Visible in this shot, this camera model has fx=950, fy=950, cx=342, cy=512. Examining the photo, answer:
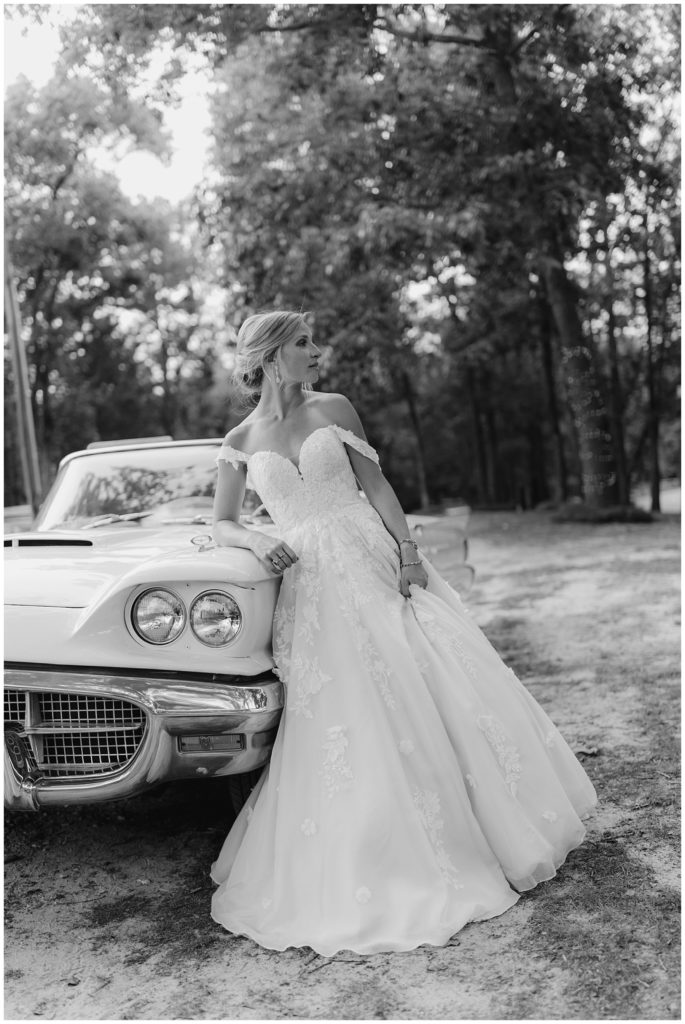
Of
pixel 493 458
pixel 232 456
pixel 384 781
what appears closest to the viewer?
pixel 384 781

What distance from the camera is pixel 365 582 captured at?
3.26 m

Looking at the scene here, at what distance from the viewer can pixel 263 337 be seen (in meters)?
3.50

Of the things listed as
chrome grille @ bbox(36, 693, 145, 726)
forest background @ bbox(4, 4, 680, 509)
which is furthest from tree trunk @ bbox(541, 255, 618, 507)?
chrome grille @ bbox(36, 693, 145, 726)

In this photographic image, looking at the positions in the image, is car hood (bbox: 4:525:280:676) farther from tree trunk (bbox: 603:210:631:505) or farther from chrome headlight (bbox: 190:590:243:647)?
tree trunk (bbox: 603:210:631:505)

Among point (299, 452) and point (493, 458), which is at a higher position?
point (299, 452)

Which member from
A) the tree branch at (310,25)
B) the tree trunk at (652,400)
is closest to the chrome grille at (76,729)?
the tree branch at (310,25)

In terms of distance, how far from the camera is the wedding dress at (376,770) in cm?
276

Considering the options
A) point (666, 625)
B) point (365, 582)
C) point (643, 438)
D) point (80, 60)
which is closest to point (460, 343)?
point (643, 438)

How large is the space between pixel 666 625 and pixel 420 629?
176 inches

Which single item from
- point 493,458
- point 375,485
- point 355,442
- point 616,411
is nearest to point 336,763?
point 375,485

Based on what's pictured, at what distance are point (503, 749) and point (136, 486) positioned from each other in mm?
2269

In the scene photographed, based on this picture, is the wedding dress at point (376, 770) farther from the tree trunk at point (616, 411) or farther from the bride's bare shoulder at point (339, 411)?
the tree trunk at point (616, 411)

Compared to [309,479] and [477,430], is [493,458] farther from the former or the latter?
[309,479]

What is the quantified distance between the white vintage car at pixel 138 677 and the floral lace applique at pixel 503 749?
0.67 m
